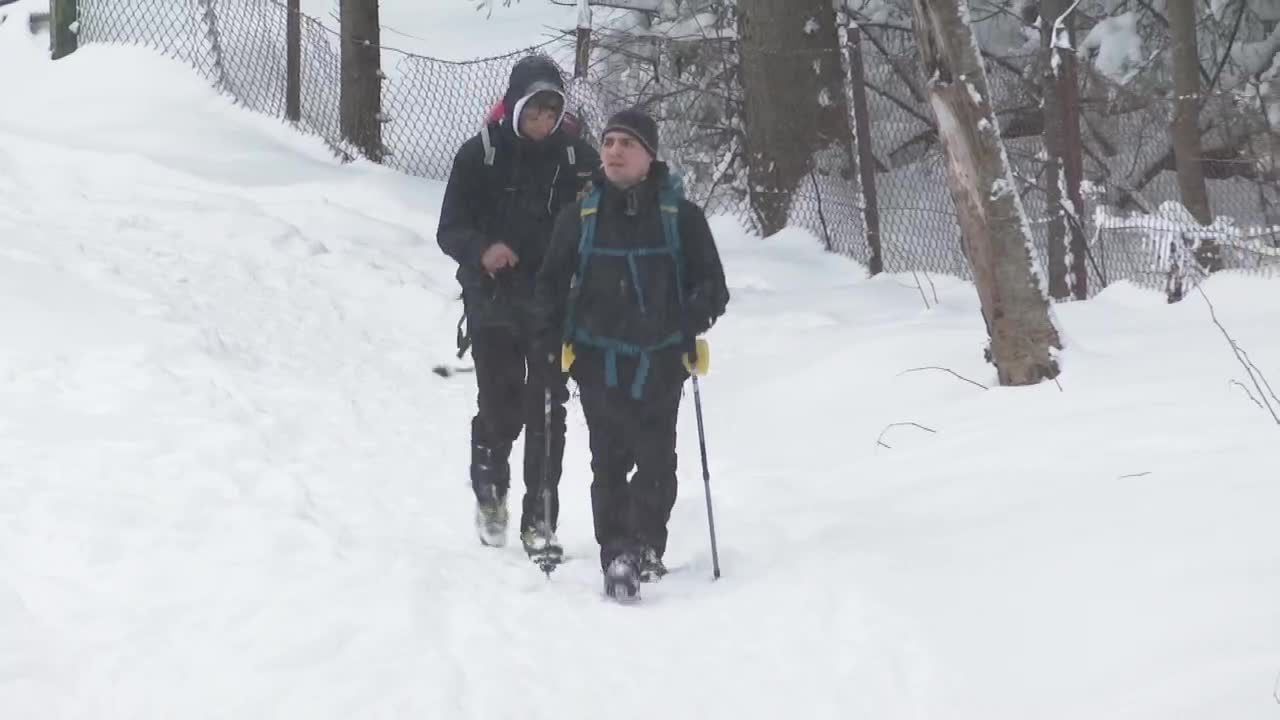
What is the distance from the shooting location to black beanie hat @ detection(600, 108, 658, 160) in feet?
15.6

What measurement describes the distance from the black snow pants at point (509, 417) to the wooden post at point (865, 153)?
209 inches

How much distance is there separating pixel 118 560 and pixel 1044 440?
3177 mm

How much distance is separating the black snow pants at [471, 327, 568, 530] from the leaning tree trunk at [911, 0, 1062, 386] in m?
2.21

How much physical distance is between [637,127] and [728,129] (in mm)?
7884

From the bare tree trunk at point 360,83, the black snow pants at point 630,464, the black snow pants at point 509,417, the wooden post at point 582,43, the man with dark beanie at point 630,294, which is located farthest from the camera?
the bare tree trunk at point 360,83

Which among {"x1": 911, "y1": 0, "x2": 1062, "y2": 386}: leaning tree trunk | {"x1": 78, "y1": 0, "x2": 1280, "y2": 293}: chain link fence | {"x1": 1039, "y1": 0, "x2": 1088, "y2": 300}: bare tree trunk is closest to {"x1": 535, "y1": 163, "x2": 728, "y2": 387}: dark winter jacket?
{"x1": 911, "y1": 0, "x2": 1062, "y2": 386}: leaning tree trunk

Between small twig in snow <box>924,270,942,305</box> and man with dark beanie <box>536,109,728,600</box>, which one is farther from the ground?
man with dark beanie <box>536,109,728,600</box>

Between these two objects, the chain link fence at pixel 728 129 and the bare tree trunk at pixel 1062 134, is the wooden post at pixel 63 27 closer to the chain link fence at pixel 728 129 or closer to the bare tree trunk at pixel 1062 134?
Result: the chain link fence at pixel 728 129

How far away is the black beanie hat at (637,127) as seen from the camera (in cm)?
475

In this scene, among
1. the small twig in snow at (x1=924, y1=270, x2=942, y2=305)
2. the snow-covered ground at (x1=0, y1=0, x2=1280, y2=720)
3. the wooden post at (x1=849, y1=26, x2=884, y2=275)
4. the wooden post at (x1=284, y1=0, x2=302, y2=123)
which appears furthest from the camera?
the wooden post at (x1=284, y1=0, x2=302, y2=123)

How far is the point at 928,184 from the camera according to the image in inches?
486

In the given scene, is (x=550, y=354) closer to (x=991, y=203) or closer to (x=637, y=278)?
(x=637, y=278)

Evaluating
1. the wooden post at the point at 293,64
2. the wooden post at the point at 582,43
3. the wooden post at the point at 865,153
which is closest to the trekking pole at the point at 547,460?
the wooden post at the point at 865,153

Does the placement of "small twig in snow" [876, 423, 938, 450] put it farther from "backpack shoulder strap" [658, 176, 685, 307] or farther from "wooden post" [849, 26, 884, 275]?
"wooden post" [849, 26, 884, 275]
